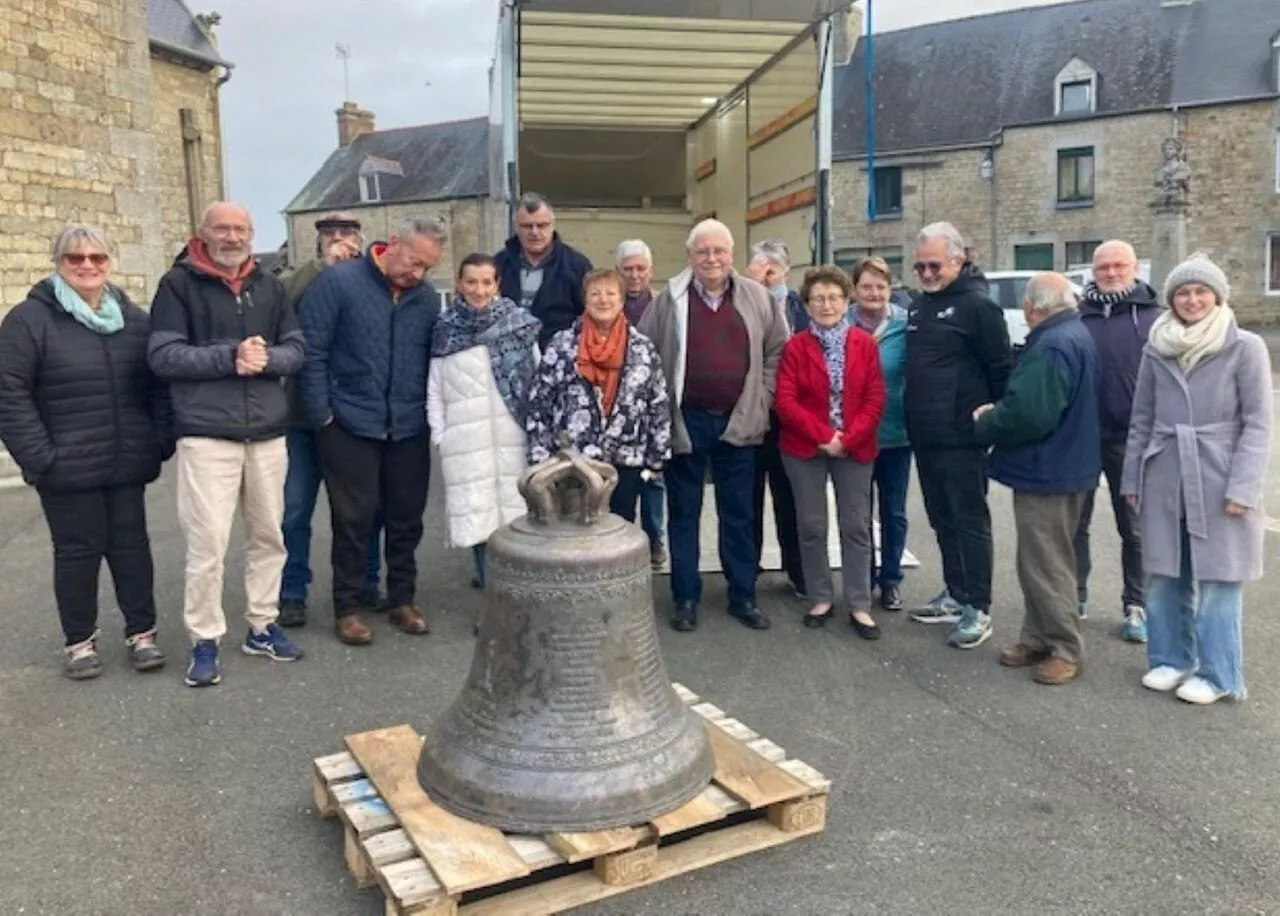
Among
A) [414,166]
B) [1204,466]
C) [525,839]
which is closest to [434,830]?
[525,839]

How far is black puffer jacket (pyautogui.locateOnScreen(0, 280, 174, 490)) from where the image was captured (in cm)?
425

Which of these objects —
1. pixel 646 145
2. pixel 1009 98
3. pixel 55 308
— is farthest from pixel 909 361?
pixel 1009 98

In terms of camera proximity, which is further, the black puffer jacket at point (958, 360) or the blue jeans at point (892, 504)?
the blue jeans at point (892, 504)

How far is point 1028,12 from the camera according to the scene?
3319 cm

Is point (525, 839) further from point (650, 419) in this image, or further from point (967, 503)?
point (967, 503)

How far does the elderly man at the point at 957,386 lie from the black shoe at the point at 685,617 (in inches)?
49.9

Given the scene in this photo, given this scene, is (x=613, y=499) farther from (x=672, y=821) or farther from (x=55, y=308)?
(x=55, y=308)

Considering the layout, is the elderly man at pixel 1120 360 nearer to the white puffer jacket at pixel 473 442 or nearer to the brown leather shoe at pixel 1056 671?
the brown leather shoe at pixel 1056 671

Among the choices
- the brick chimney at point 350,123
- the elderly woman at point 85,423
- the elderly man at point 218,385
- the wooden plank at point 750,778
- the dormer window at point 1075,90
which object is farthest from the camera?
the brick chimney at point 350,123

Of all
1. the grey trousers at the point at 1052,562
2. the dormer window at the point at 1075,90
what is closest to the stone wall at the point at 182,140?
the grey trousers at the point at 1052,562

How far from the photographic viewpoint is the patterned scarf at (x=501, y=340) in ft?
16.4

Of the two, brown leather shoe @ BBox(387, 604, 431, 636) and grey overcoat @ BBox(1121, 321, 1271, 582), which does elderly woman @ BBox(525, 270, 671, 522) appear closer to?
brown leather shoe @ BBox(387, 604, 431, 636)

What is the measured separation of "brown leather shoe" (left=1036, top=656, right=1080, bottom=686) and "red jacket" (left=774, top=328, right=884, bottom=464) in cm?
124

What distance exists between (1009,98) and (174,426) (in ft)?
106
